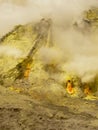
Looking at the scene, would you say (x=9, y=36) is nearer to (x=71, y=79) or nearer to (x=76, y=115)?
(x=71, y=79)

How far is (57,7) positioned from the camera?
31984 millimetres

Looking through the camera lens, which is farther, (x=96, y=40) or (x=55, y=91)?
(x=96, y=40)

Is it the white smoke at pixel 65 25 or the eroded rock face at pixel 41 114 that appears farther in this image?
the white smoke at pixel 65 25

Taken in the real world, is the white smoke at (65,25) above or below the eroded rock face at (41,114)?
above

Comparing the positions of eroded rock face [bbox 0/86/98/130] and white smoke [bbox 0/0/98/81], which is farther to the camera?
white smoke [bbox 0/0/98/81]

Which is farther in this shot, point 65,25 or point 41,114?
point 65,25

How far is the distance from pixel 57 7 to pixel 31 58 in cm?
711

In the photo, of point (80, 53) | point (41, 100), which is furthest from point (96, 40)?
point (41, 100)

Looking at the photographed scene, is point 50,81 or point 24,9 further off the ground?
point 24,9

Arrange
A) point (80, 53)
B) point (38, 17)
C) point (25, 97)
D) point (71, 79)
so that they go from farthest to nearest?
point (38, 17) → point (80, 53) → point (71, 79) → point (25, 97)

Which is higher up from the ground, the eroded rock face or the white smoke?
the white smoke

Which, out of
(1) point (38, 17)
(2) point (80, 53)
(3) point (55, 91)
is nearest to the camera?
(3) point (55, 91)

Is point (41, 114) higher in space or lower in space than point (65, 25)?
lower

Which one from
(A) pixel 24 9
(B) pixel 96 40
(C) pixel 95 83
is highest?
(A) pixel 24 9
